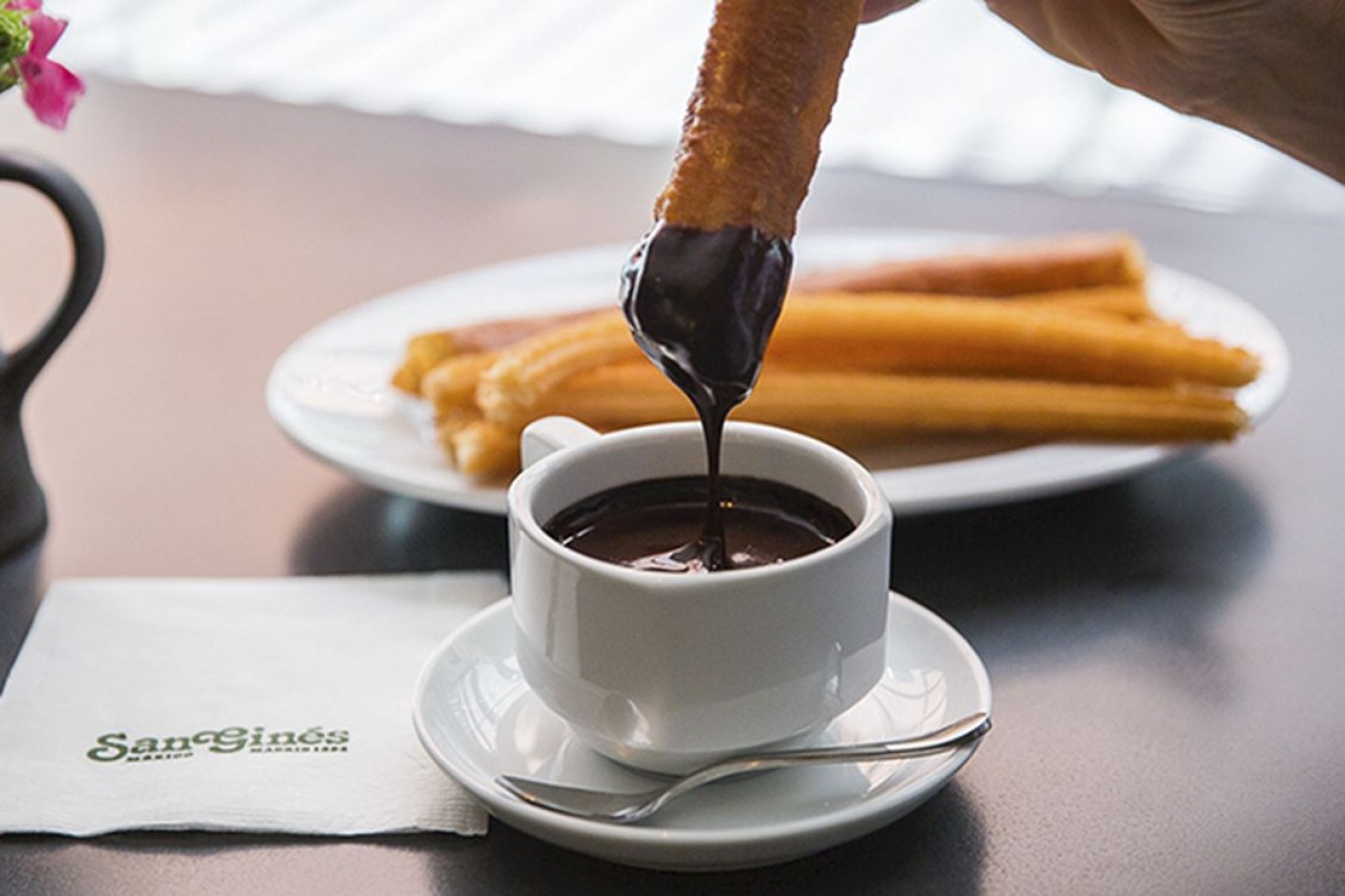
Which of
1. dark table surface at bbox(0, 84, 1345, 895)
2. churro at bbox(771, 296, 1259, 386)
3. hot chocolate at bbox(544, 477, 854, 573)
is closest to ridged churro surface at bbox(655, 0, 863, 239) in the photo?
hot chocolate at bbox(544, 477, 854, 573)

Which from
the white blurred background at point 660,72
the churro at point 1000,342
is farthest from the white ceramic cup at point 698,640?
the white blurred background at point 660,72

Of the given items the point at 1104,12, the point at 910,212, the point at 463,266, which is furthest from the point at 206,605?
the point at 910,212

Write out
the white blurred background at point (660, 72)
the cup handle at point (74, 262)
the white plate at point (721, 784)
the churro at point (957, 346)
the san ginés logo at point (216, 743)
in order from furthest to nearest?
the white blurred background at point (660, 72) < the churro at point (957, 346) < the cup handle at point (74, 262) < the san ginés logo at point (216, 743) < the white plate at point (721, 784)

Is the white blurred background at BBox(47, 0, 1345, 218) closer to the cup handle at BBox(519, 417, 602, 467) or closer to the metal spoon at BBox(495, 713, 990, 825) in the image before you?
the cup handle at BBox(519, 417, 602, 467)

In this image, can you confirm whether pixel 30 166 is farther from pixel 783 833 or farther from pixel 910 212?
pixel 910 212

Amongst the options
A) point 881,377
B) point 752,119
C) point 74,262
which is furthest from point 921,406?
point 74,262

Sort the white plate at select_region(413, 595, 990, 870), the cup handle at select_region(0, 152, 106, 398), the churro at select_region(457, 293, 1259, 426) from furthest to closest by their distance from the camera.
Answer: the churro at select_region(457, 293, 1259, 426) < the cup handle at select_region(0, 152, 106, 398) < the white plate at select_region(413, 595, 990, 870)

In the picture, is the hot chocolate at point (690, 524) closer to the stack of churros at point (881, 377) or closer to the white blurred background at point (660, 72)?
the stack of churros at point (881, 377)
